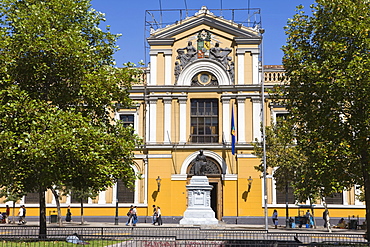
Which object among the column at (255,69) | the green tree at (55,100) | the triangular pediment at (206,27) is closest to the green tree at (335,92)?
the green tree at (55,100)

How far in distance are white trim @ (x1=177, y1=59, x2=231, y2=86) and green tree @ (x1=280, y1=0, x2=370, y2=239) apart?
23208 mm

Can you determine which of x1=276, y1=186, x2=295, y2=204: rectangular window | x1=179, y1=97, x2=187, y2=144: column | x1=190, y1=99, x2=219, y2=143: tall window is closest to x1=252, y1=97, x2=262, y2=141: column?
x1=190, y1=99, x2=219, y2=143: tall window

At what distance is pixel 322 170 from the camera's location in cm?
1870

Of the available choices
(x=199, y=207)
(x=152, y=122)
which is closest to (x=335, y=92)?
(x=199, y=207)

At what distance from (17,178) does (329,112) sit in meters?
13.2

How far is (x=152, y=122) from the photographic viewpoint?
43.5 meters

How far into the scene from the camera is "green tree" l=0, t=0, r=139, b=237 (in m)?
19.7

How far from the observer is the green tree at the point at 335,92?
18.1 meters

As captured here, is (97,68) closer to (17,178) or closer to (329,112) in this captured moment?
(17,178)

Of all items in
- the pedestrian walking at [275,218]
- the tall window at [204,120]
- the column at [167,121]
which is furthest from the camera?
the tall window at [204,120]

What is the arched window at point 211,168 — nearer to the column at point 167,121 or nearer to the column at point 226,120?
the column at point 226,120

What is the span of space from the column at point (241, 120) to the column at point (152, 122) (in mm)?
7336

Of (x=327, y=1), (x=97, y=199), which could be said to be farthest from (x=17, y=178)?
(x=97, y=199)

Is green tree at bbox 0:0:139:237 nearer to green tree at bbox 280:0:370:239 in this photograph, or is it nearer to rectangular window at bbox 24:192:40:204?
green tree at bbox 280:0:370:239
